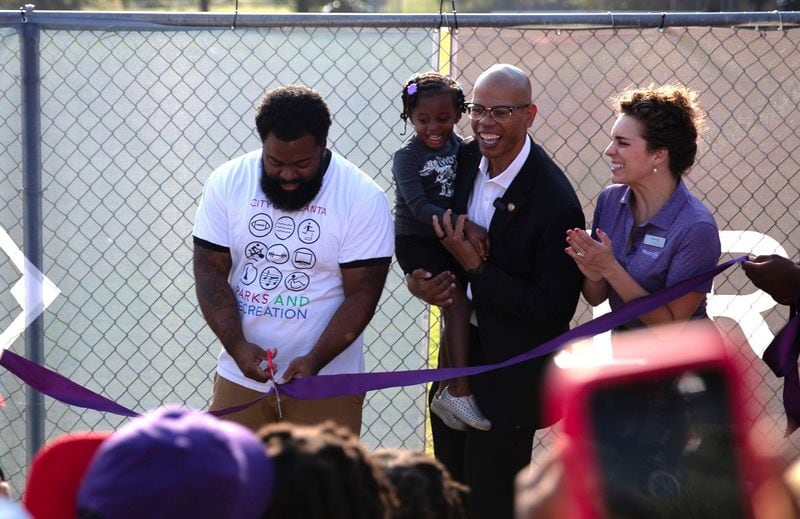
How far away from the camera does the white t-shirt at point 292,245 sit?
13.9 ft

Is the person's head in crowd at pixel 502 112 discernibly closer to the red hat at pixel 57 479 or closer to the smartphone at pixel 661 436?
the red hat at pixel 57 479

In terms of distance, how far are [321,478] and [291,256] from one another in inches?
92.2

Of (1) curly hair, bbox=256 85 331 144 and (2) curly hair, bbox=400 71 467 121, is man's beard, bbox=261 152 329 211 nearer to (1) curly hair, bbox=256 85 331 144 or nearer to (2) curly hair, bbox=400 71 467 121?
(1) curly hair, bbox=256 85 331 144

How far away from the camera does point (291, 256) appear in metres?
4.24

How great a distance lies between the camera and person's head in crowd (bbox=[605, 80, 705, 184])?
4.08 meters

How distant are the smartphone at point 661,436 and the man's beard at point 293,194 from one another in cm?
260

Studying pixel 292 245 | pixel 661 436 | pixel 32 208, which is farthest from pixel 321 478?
pixel 32 208

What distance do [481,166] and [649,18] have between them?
1.21 meters

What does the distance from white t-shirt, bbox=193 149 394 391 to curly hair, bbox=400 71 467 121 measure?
57 cm

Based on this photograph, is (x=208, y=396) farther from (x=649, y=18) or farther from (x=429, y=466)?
(x=429, y=466)

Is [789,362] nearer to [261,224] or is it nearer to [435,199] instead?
[435,199]

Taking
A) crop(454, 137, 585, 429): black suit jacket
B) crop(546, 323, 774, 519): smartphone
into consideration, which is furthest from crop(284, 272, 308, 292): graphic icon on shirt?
crop(546, 323, 774, 519): smartphone

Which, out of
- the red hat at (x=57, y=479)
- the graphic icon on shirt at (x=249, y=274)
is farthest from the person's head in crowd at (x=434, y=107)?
the red hat at (x=57, y=479)

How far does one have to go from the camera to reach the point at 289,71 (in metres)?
5.24
